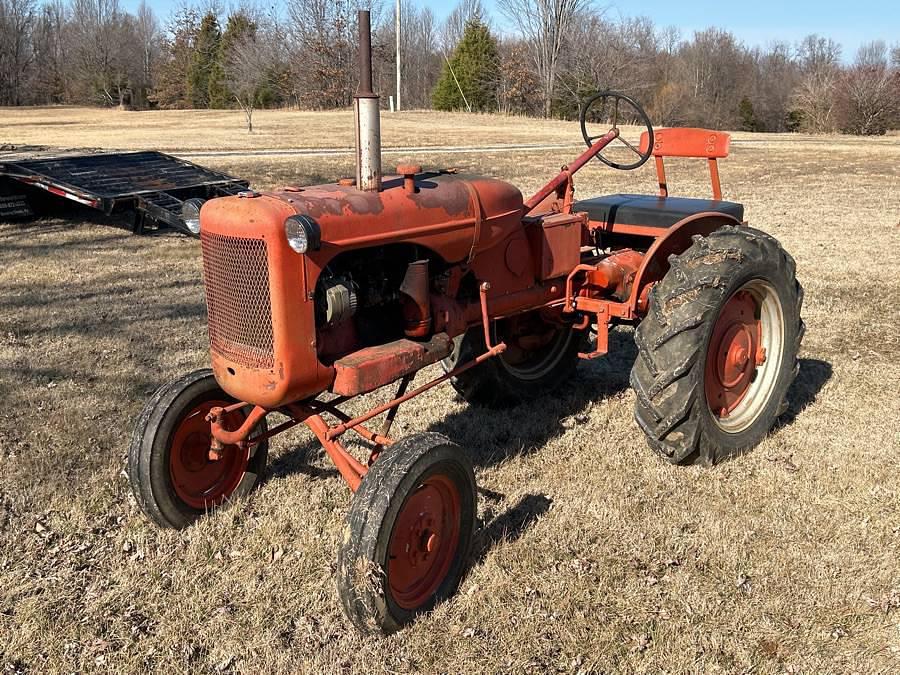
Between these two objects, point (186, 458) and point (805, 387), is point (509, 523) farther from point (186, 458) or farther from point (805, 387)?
point (805, 387)

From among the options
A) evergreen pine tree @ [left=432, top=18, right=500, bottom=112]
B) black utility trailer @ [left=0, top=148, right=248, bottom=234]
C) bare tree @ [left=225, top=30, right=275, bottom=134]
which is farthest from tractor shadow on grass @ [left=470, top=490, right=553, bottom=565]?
evergreen pine tree @ [left=432, top=18, right=500, bottom=112]

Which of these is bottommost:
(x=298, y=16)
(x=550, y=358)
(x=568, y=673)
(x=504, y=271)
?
(x=568, y=673)

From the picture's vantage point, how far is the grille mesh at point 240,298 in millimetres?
2672

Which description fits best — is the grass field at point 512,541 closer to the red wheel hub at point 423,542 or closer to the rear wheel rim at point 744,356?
the red wheel hub at point 423,542

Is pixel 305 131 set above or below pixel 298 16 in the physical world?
below

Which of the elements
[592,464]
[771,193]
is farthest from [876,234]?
[592,464]

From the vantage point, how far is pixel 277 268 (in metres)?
2.62

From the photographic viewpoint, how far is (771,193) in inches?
562

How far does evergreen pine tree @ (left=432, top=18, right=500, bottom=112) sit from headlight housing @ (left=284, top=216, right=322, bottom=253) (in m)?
47.6

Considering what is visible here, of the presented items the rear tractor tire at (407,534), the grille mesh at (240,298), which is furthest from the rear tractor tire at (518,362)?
the grille mesh at (240,298)

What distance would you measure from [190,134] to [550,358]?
25583 millimetres

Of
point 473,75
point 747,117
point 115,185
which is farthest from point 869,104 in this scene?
point 115,185

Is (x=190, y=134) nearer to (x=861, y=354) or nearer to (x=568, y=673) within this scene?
(x=861, y=354)

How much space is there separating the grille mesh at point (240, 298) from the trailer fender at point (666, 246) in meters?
2.04
